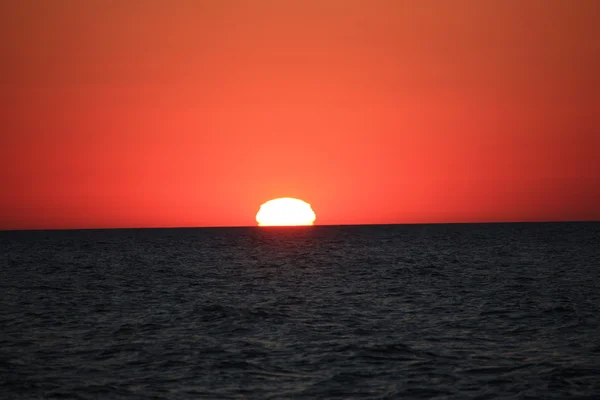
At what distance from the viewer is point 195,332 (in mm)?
29703

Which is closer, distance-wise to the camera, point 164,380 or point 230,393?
point 230,393

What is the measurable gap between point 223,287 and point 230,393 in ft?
104

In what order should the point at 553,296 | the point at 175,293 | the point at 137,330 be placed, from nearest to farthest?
1. the point at 137,330
2. the point at 553,296
3. the point at 175,293

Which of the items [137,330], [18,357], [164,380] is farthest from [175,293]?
[164,380]

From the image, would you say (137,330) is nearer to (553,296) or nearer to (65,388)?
(65,388)

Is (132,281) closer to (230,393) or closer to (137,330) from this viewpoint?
(137,330)

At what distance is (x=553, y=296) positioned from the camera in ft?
137

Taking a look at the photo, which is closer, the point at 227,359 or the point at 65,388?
the point at 65,388

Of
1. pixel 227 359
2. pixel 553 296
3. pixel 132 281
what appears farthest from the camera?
pixel 132 281

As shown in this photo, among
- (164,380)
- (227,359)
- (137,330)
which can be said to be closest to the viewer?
(164,380)

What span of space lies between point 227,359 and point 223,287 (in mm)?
27410

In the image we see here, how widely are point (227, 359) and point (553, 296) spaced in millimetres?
24577

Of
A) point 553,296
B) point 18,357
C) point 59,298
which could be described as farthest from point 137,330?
point 553,296

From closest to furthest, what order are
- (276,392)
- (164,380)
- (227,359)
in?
(276,392) < (164,380) < (227,359)
